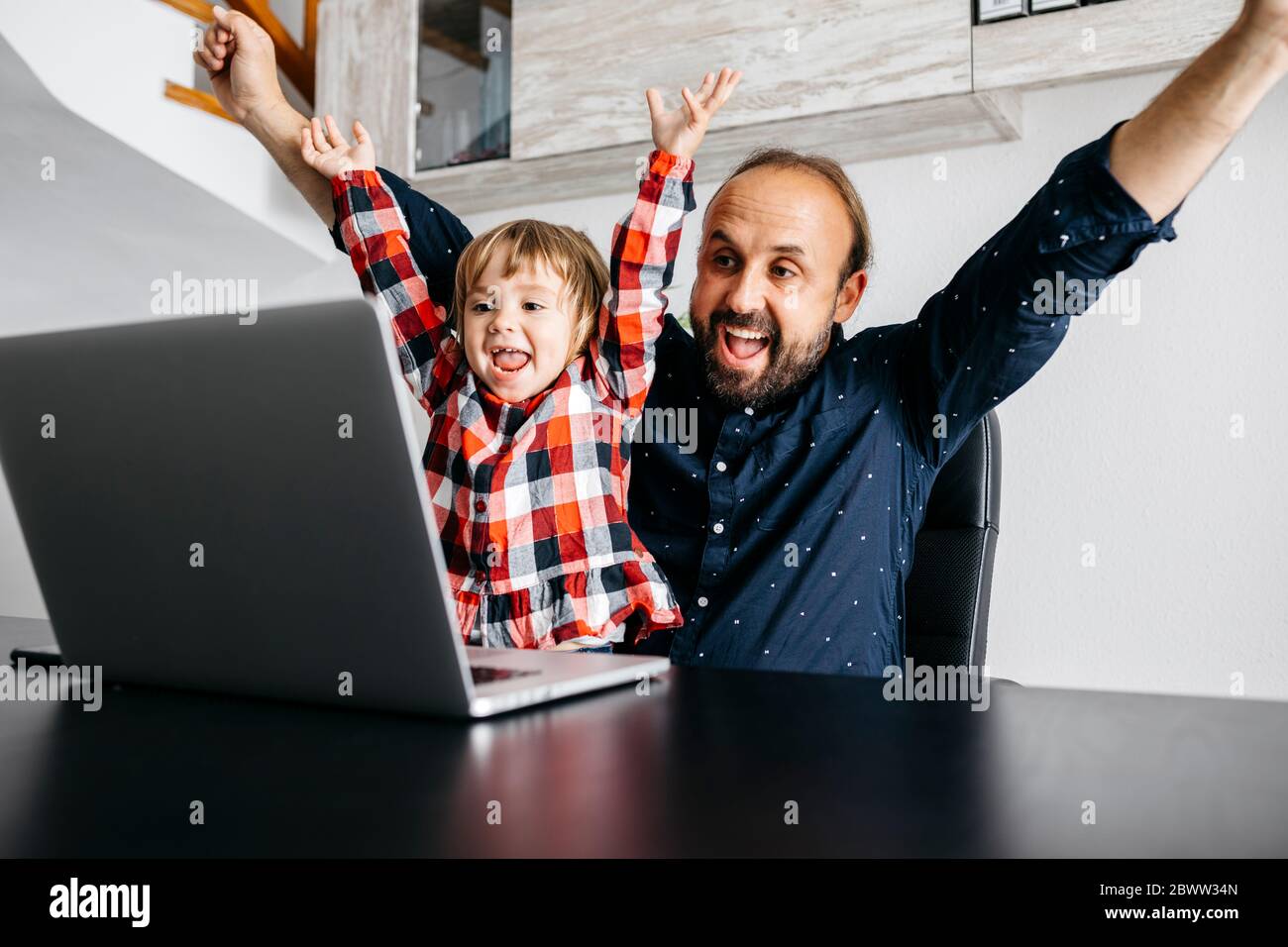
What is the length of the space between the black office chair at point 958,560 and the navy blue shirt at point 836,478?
0.06 feet

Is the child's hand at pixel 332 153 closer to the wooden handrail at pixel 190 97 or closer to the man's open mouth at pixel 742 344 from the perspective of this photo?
the man's open mouth at pixel 742 344

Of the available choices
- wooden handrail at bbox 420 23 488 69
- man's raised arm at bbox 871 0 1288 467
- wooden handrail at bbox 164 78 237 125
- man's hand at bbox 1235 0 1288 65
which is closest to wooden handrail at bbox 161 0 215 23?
wooden handrail at bbox 164 78 237 125

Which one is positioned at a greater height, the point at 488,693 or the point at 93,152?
the point at 93,152

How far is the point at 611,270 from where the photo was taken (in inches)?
52.8

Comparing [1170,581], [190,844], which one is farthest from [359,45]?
[190,844]

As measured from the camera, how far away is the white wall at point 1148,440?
207 centimetres

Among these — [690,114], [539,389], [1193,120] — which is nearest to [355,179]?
[539,389]

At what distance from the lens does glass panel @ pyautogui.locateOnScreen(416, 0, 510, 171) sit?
8.04 ft

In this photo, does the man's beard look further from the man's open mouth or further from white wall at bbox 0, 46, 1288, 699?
white wall at bbox 0, 46, 1288, 699

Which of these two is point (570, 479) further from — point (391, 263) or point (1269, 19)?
point (1269, 19)

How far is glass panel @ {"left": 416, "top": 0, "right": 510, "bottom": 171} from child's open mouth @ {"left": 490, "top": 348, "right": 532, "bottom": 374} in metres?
1.22

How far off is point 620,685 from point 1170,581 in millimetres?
1802
